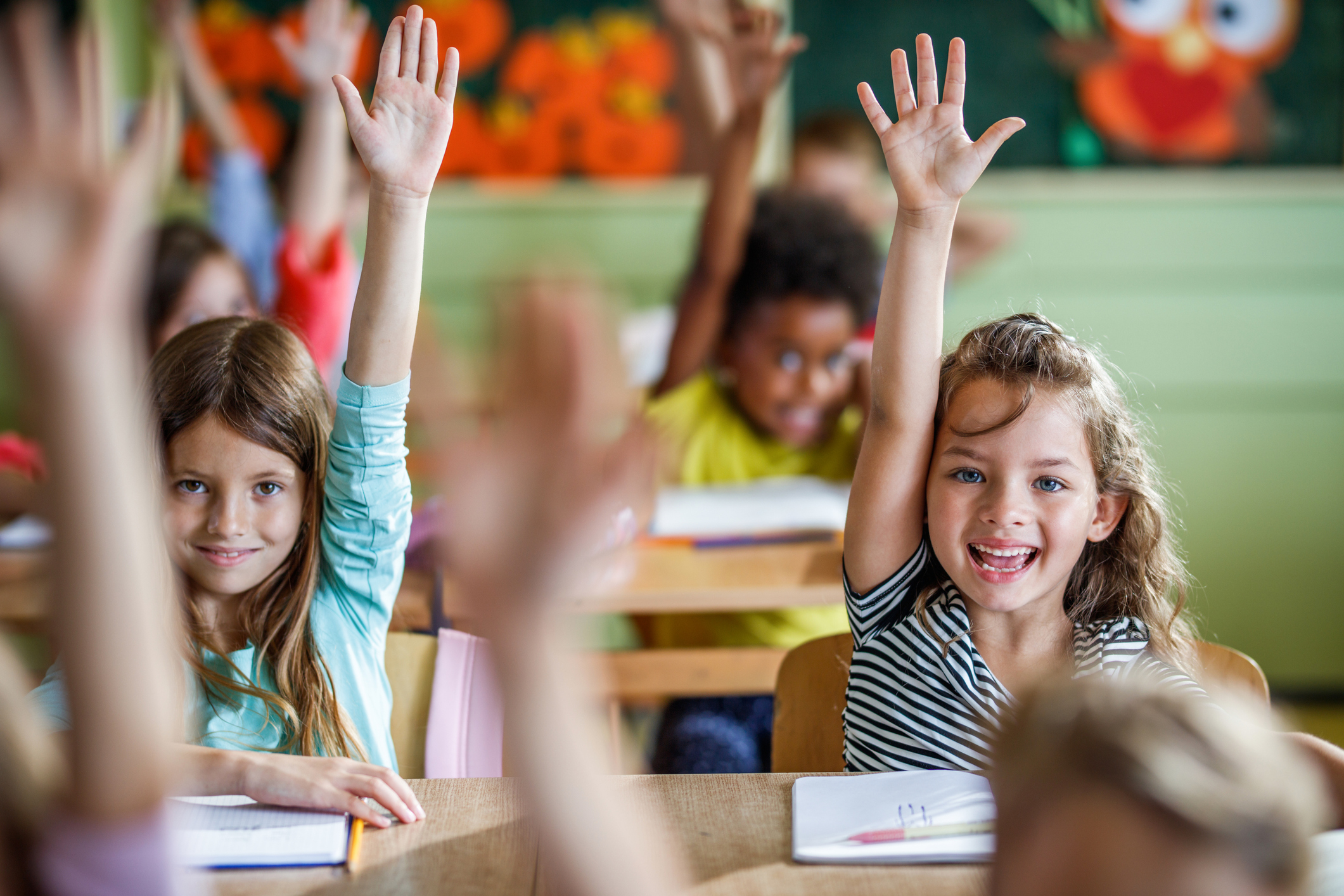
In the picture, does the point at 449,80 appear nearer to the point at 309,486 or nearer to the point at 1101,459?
the point at 309,486

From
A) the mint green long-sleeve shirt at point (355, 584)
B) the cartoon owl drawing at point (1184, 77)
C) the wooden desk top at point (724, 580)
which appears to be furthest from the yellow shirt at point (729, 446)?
the cartoon owl drawing at point (1184, 77)

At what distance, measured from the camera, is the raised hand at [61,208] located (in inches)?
19.2

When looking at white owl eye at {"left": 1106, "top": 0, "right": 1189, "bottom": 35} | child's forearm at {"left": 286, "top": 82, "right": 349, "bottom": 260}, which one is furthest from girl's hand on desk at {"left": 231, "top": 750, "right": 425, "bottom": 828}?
white owl eye at {"left": 1106, "top": 0, "right": 1189, "bottom": 35}

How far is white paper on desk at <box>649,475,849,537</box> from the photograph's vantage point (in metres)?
1.89

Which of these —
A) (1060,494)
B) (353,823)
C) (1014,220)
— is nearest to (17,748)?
(353,823)

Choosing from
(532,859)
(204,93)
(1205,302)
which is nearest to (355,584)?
(532,859)

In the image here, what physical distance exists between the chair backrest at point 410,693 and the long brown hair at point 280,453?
122 millimetres

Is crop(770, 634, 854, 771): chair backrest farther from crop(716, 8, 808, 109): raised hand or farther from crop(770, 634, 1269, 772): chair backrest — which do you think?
crop(716, 8, 808, 109): raised hand

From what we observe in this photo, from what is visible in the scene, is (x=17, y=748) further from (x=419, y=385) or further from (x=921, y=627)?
(x=921, y=627)

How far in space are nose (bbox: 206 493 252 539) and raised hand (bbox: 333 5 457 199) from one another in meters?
0.35

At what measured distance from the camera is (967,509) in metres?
1.09

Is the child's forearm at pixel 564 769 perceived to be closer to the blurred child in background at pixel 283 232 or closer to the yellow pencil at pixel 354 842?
the yellow pencil at pixel 354 842

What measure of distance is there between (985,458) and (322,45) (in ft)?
6.15

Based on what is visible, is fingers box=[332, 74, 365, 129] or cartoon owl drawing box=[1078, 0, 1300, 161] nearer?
fingers box=[332, 74, 365, 129]
